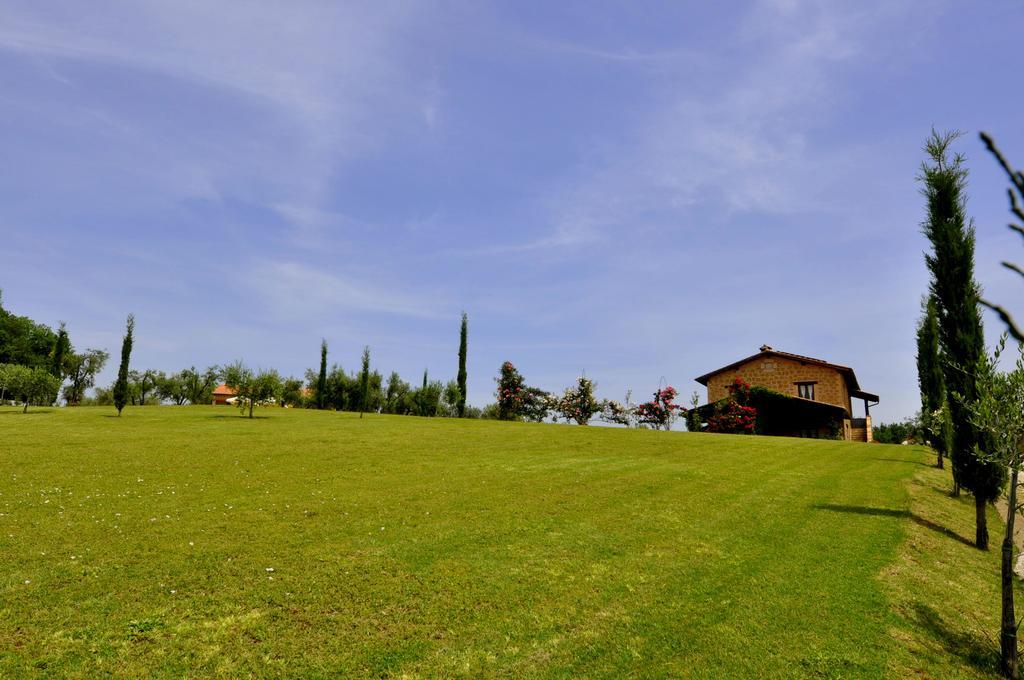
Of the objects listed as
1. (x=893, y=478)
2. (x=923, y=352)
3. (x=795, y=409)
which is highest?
(x=923, y=352)

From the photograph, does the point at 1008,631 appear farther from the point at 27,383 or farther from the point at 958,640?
the point at 27,383

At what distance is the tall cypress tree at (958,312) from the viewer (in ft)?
50.5

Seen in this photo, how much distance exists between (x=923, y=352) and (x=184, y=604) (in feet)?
123

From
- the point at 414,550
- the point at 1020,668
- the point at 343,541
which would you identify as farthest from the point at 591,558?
the point at 1020,668

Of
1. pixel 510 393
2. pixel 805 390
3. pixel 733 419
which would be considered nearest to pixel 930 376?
pixel 733 419

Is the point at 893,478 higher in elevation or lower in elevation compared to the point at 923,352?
lower

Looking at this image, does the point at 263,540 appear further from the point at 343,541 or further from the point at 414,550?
the point at 414,550

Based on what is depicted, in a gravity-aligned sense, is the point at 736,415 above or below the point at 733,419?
above

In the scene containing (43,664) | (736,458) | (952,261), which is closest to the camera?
(43,664)

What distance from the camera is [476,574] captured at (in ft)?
32.8

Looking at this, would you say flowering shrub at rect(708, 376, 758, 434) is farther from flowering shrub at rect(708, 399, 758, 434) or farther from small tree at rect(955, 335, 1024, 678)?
small tree at rect(955, 335, 1024, 678)

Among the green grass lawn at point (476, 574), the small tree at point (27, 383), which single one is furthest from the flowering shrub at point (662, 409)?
the small tree at point (27, 383)

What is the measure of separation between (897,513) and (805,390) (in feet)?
139

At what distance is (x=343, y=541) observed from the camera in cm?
1142
